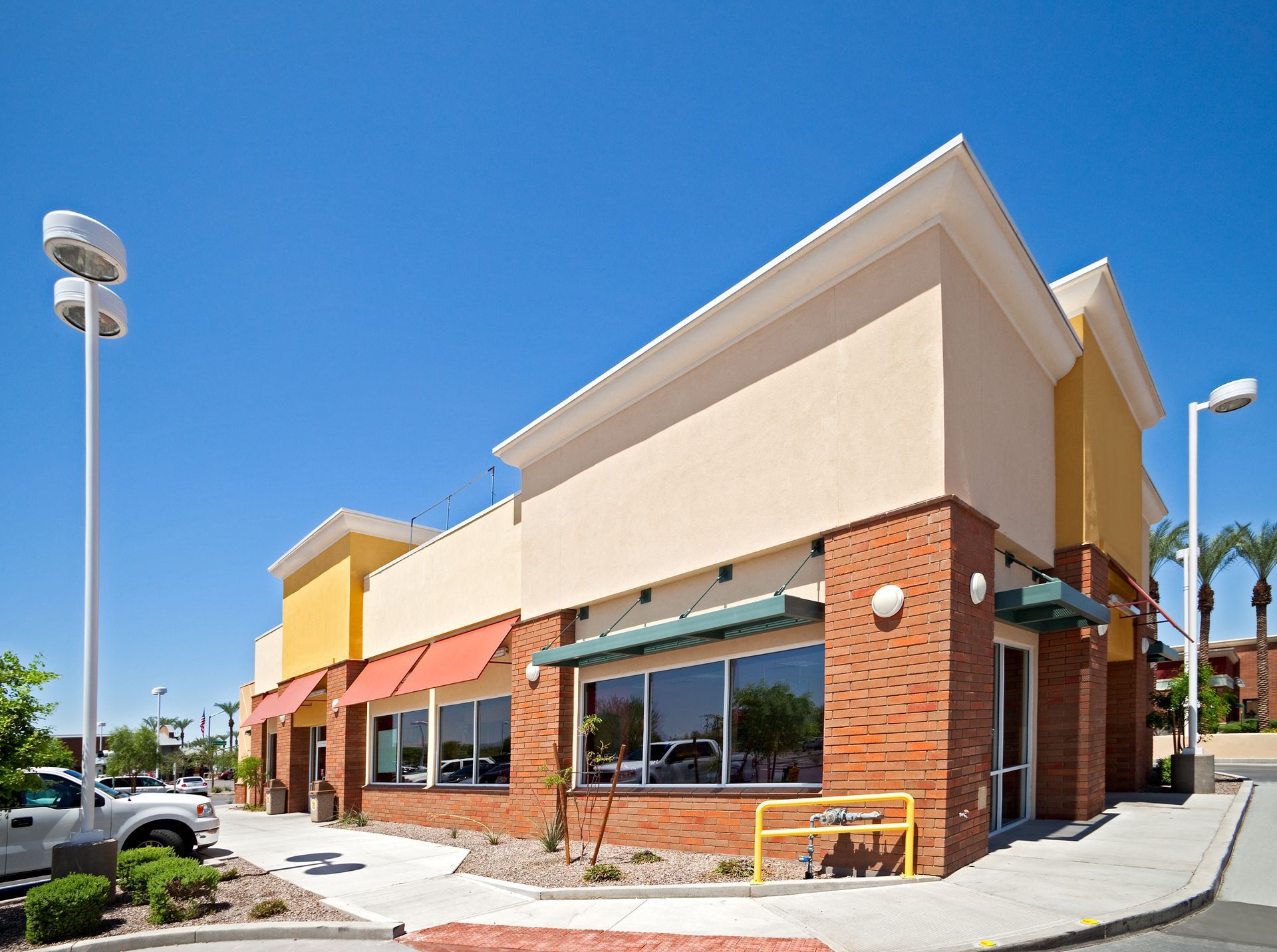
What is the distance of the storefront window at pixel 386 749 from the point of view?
2052 centimetres

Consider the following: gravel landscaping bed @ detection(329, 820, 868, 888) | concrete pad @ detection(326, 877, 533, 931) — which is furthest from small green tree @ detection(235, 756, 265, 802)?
concrete pad @ detection(326, 877, 533, 931)

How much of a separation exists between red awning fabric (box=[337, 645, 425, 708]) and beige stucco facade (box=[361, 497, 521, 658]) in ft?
0.98

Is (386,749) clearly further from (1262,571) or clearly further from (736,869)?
(1262,571)

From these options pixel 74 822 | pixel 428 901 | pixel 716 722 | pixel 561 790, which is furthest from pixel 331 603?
pixel 716 722

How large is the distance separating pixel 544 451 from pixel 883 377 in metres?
7.73

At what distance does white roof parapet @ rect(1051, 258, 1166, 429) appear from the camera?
12.3 m

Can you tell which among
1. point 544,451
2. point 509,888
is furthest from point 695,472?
point 509,888

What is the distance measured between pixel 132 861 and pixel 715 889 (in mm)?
7004

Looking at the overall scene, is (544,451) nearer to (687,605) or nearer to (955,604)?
(687,605)

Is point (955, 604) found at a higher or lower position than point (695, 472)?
lower

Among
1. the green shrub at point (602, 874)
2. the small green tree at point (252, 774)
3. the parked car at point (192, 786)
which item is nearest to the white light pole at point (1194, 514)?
the green shrub at point (602, 874)

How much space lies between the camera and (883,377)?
9.66 m

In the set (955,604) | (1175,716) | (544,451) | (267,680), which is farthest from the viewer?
(267,680)

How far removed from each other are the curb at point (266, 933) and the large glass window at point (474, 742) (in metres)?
7.45
